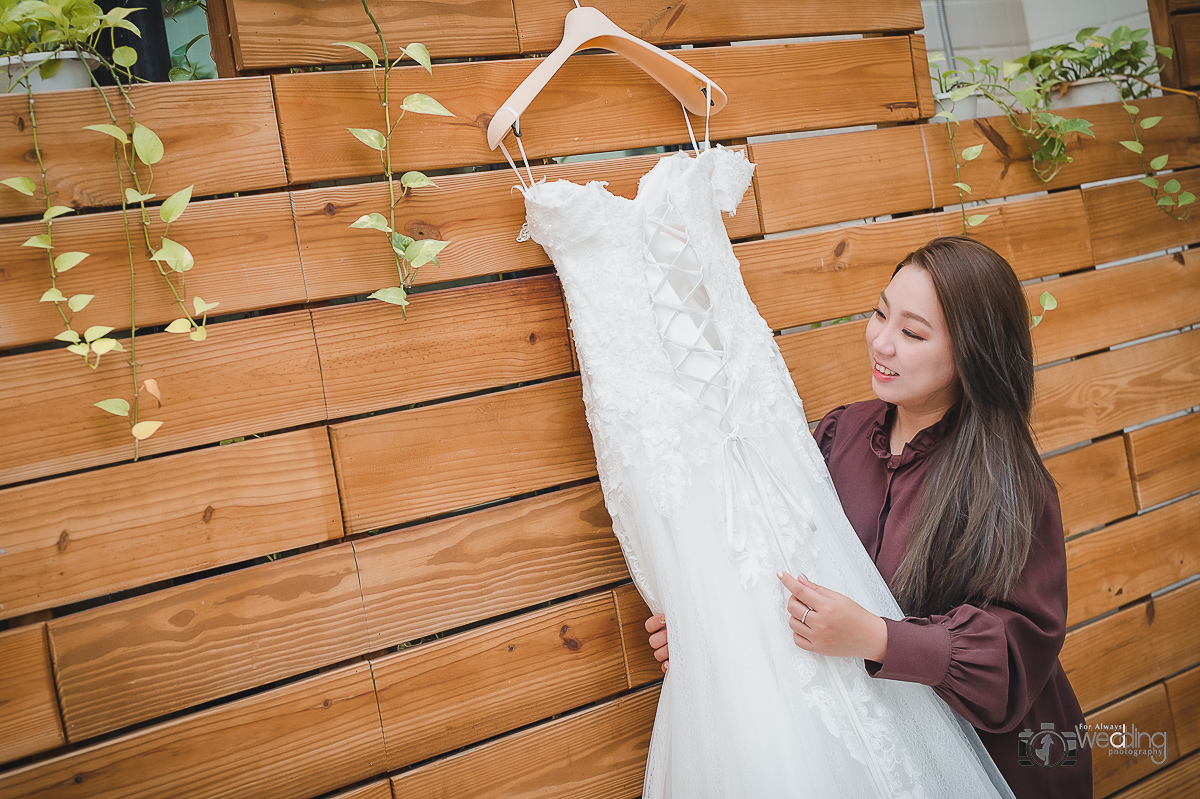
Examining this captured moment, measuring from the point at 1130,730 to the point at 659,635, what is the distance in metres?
1.42

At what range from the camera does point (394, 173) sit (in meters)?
1.33

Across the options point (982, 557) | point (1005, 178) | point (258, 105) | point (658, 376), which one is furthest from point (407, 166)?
point (1005, 178)

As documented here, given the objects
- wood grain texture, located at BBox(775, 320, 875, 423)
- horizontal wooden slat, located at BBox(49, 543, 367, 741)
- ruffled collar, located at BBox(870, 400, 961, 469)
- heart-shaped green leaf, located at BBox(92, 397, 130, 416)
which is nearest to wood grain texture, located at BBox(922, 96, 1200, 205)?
wood grain texture, located at BBox(775, 320, 875, 423)

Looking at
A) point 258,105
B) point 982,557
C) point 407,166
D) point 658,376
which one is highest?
point 258,105

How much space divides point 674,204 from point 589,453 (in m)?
0.48

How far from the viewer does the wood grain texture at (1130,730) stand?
1890 mm

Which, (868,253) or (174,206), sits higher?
(174,206)

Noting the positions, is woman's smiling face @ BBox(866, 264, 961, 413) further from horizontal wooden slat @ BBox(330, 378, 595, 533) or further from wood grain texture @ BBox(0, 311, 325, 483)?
wood grain texture @ BBox(0, 311, 325, 483)

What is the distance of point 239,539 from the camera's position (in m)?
1.21

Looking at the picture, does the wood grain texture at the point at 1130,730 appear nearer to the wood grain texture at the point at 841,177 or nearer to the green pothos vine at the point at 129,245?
the wood grain texture at the point at 841,177

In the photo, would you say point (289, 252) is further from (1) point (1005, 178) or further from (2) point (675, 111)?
(1) point (1005, 178)

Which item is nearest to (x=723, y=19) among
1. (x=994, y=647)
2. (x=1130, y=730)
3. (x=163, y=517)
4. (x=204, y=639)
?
(x=994, y=647)

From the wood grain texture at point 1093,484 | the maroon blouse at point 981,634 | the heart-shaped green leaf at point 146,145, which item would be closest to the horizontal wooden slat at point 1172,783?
the wood grain texture at point 1093,484

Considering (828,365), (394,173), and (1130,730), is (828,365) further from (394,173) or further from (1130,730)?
(1130,730)
